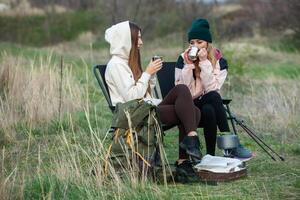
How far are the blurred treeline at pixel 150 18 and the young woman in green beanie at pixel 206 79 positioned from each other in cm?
1465

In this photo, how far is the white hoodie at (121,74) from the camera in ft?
15.9

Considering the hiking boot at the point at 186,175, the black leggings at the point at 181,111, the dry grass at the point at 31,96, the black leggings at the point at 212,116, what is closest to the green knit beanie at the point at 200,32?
the black leggings at the point at 212,116

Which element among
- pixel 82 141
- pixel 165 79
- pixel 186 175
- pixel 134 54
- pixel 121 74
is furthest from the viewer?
pixel 82 141

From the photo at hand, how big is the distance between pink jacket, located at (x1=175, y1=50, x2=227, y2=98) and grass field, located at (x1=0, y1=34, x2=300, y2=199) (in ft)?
2.18

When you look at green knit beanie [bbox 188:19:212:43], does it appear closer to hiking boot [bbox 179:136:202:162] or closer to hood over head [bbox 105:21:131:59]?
hood over head [bbox 105:21:131:59]

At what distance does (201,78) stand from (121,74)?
0.65 metres

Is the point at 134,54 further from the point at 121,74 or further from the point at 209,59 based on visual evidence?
the point at 209,59

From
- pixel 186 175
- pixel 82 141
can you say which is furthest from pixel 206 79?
pixel 82 141

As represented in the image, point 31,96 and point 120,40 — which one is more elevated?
point 120,40

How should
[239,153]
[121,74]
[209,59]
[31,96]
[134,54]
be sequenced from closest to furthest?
[121,74] → [134,54] → [239,153] → [209,59] → [31,96]

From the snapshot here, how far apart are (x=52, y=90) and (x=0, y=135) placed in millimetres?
1273

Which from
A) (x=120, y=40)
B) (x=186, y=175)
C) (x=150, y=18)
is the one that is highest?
(x=150, y=18)

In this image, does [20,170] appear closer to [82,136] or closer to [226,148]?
[82,136]

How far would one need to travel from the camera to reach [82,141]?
5.82 meters
